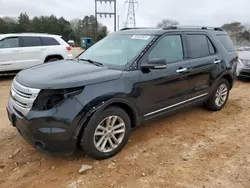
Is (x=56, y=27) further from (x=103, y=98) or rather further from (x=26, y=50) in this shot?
(x=103, y=98)

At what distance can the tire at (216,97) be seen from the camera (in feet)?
16.5

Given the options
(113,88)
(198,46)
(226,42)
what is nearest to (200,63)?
(198,46)

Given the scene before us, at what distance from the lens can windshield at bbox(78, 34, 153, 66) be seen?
3650 millimetres

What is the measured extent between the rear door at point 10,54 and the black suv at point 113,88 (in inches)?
215

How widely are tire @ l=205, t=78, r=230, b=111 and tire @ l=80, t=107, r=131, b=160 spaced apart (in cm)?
237

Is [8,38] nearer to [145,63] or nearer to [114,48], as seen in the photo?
[114,48]

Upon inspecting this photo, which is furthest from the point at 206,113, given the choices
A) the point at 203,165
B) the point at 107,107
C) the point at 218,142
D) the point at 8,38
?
the point at 8,38

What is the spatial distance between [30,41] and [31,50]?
37 centimetres

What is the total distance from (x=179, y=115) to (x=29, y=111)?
309 centimetres

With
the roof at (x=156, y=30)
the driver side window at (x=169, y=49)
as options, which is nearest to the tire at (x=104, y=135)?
the driver side window at (x=169, y=49)

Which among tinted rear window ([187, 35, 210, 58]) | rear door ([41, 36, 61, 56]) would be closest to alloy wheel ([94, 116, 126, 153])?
tinted rear window ([187, 35, 210, 58])

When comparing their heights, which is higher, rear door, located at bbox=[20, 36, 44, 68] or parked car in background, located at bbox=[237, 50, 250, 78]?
rear door, located at bbox=[20, 36, 44, 68]

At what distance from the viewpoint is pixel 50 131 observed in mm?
2789

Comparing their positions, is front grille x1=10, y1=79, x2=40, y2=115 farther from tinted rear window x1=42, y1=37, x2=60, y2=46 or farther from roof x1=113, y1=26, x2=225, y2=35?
tinted rear window x1=42, y1=37, x2=60, y2=46
